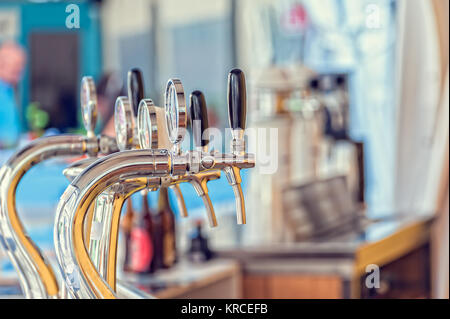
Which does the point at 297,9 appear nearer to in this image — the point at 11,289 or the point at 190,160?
the point at 11,289

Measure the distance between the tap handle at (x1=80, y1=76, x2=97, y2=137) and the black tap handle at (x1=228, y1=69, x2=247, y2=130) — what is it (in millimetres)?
216

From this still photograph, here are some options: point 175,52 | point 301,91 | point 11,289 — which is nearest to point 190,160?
point 11,289

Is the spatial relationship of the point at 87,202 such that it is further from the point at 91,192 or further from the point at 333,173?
the point at 333,173

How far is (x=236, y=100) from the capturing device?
2.23 ft

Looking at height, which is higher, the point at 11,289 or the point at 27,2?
the point at 27,2

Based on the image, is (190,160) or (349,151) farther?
(349,151)

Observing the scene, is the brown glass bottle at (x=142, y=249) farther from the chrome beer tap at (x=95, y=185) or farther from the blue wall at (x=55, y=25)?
the blue wall at (x=55, y=25)

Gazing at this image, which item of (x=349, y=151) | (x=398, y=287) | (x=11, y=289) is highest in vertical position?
(x=349, y=151)

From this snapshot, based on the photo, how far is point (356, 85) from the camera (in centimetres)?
343

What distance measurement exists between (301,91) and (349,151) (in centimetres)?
34

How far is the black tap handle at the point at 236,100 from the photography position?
0.68 m
